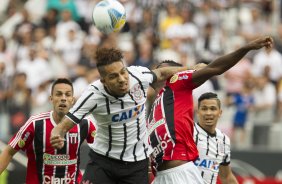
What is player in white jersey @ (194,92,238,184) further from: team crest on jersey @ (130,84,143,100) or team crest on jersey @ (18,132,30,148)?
team crest on jersey @ (18,132,30,148)

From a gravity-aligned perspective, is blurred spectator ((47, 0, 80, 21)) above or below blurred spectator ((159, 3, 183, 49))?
above

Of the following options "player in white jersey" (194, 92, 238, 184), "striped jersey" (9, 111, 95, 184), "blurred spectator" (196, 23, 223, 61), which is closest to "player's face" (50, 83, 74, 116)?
"striped jersey" (9, 111, 95, 184)

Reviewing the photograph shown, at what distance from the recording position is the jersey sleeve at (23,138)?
9.07 m

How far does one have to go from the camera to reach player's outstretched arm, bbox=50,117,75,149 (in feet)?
25.4

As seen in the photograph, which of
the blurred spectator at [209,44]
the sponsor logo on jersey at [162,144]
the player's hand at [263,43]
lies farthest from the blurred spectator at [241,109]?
the player's hand at [263,43]

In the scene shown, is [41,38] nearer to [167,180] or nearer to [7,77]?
[7,77]

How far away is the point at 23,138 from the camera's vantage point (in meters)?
9.10

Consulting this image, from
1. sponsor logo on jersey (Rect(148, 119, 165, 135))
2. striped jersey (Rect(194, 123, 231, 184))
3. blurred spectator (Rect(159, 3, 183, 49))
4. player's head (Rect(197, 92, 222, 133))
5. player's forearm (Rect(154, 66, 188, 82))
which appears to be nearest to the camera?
player's forearm (Rect(154, 66, 188, 82))

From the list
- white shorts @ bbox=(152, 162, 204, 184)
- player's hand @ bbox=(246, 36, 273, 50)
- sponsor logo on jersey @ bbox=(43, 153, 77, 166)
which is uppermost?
player's hand @ bbox=(246, 36, 273, 50)

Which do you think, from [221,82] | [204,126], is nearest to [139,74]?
[204,126]

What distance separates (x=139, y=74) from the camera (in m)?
8.39

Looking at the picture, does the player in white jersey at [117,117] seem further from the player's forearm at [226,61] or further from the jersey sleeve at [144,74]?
the player's forearm at [226,61]

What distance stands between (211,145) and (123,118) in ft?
6.19

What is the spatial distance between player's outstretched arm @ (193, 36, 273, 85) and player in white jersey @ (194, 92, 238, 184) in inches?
54.8
